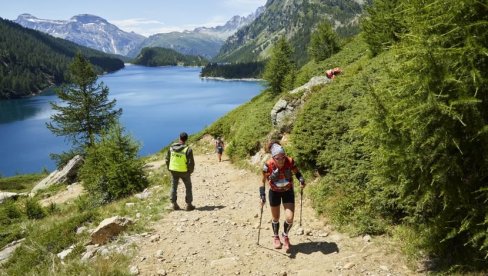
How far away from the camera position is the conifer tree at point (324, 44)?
5203 centimetres

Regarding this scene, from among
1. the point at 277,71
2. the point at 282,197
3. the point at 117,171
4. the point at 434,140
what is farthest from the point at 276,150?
the point at 277,71

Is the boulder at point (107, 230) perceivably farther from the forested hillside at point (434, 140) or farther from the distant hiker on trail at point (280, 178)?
the forested hillside at point (434, 140)

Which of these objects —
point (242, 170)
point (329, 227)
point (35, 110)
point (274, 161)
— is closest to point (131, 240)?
point (274, 161)

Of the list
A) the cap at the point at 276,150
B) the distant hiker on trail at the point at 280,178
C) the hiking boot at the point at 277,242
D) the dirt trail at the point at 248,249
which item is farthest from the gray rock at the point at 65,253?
the cap at the point at 276,150

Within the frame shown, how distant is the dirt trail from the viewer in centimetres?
887

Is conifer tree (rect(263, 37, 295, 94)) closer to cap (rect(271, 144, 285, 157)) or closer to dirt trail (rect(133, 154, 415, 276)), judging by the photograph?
dirt trail (rect(133, 154, 415, 276))

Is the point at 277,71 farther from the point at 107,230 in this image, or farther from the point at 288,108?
the point at 107,230

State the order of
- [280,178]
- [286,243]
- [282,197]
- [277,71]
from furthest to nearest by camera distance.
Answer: [277,71]
[286,243]
[282,197]
[280,178]

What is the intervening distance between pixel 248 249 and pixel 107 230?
4232mm

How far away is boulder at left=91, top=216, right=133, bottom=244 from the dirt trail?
1029 millimetres

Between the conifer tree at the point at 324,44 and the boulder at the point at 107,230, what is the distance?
44472 mm

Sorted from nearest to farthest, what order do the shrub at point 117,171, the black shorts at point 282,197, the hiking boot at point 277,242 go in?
the black shorts at point 282,197 < the hiking boot at point 277,242 < the shrub at point 117,171

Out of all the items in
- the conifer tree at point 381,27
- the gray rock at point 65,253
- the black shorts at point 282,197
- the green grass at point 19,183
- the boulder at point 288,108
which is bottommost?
the green grass at point 19,183

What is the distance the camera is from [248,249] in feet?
33.3
